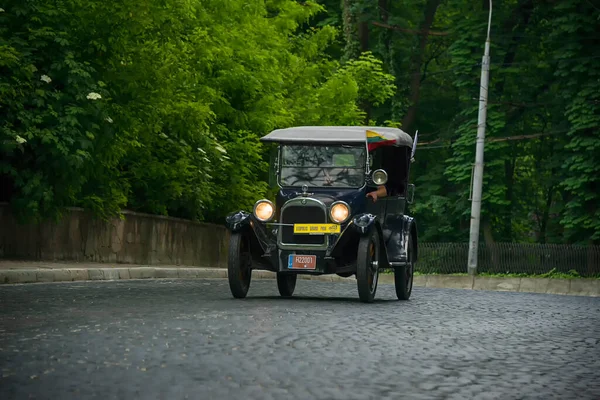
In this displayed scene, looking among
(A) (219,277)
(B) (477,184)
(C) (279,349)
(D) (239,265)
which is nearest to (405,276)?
(D) (239,265)

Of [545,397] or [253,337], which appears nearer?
[545,397]

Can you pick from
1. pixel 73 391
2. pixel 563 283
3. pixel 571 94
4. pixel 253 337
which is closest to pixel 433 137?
pixel 571 94

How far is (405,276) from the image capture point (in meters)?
18.4

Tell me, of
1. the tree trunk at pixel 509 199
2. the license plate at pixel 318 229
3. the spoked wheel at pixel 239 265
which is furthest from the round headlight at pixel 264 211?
the tree trunk at pixel 509 199

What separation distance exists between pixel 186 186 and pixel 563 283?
10.5 meters

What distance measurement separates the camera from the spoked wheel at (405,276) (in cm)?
1806

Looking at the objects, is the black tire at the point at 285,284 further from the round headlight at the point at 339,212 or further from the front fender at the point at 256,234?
the round headlight at the point at 339,212

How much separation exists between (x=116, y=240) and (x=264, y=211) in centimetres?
1041

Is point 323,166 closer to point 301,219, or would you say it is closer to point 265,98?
point 301,219

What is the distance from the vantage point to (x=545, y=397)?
8016mm

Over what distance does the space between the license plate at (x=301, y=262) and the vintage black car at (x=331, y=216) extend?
12 millimetres

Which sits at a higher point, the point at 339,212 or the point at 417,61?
the point at 417,61

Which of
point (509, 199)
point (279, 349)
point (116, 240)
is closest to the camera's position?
point (279, 349)

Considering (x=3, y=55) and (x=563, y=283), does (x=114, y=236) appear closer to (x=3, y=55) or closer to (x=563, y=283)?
(x=3, y=55)
